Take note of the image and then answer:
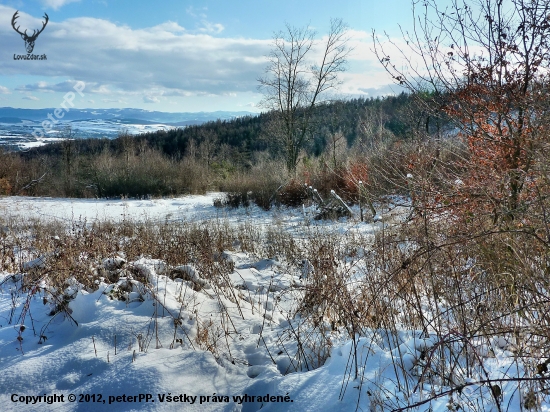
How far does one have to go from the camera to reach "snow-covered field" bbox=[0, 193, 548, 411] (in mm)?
2379

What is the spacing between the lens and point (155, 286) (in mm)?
3871

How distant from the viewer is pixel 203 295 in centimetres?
405

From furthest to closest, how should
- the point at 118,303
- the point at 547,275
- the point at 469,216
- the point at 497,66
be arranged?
the point at 497,66 → the point at 118,303 → the point at 469,216 → the point at 547,275

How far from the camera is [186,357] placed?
2836 mm

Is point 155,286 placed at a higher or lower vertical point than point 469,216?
lower

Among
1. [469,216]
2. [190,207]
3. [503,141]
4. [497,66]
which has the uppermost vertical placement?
[497,66]

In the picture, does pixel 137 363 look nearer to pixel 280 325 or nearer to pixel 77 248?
pixel 280 325

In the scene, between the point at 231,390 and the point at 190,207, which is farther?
the point at 190,207

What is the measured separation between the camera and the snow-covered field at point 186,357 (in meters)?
2.38

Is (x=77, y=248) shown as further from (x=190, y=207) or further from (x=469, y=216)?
(x=190, y=207)

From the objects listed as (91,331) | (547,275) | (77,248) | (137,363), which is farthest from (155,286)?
(547,275)

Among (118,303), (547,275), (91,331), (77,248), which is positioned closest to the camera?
(547,275)

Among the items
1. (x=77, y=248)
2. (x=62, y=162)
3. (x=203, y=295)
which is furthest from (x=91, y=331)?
(x=62, y=162)

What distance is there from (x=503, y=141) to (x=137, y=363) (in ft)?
13.7
